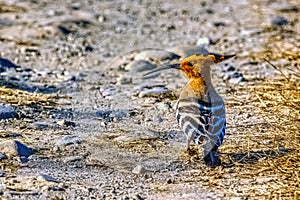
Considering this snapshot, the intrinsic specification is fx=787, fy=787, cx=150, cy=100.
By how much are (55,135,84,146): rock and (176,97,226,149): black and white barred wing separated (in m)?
0.93

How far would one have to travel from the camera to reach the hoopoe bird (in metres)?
5.20

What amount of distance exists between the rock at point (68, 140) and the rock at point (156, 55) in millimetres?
2953

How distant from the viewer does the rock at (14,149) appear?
550 cm

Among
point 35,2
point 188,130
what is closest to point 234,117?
point 188,130

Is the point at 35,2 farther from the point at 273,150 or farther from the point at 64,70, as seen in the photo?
the point at 273,150

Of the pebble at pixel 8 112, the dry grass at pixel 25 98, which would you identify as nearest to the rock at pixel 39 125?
the pebble at pixel 8 112

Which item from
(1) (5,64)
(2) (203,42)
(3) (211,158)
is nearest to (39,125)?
(3) (211,158)

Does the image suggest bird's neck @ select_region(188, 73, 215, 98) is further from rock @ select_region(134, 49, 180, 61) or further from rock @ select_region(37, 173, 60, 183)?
rock @ select_region(134, 49, 180, 61)

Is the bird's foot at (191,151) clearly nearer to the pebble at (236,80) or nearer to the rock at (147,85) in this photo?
the rock at (147,85)

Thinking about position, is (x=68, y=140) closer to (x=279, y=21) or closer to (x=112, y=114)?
(x=112, y=114)

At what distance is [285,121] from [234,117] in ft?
1.78

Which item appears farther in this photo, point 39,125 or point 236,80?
point 236,80

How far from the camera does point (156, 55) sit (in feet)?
29.2

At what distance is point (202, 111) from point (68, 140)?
1.21m
